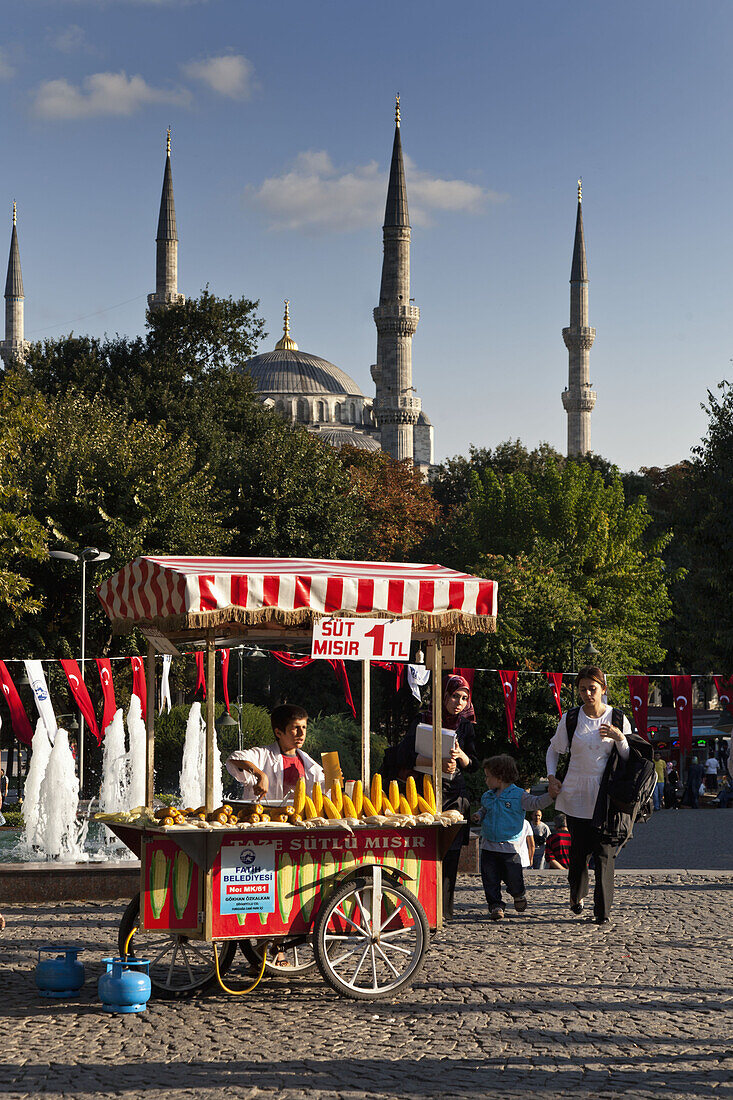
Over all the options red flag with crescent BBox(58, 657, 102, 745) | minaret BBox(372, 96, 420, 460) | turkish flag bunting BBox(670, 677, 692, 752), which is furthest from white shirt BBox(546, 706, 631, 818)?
minaret BBox(372, 96, 420, 460)

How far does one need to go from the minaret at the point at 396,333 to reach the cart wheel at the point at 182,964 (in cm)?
8711

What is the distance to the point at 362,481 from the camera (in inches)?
2178

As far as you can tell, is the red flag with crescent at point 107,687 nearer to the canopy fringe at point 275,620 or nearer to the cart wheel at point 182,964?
the canopy fringe at point 275,620

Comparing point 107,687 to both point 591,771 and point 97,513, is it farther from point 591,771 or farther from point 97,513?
point 591,771

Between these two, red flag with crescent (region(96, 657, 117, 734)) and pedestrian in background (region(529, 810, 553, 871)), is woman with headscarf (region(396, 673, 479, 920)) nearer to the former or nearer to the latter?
pedestrian in background (region(529, 810, 553, 871))

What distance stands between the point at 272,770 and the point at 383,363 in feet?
292

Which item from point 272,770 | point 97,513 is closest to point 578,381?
point 97,513

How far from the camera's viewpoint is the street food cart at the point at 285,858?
7.01m

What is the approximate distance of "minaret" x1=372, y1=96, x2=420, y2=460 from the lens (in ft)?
310

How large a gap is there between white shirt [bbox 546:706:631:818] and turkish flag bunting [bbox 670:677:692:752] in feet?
64.2

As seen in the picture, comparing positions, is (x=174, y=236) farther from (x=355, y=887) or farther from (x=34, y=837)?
(x=355, y=887)

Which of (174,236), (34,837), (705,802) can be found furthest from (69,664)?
(174,236)

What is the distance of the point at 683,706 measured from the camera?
29109 mm

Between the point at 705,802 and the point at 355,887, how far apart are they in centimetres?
3232
